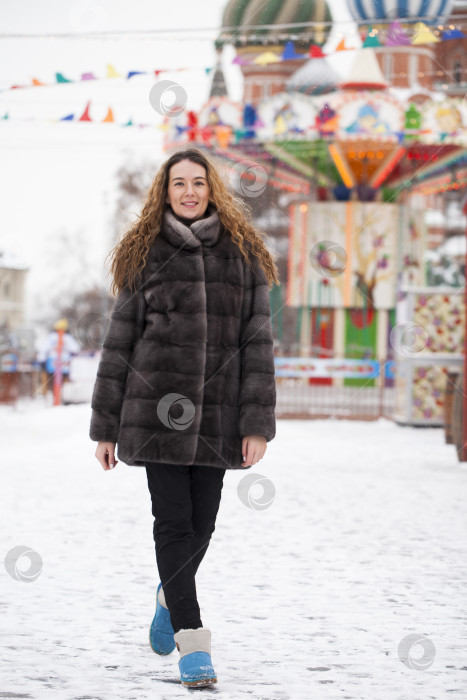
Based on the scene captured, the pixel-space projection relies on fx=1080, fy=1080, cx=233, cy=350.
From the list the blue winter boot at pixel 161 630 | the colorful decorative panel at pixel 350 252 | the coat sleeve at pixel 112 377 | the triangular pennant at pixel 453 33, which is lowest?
the blue winter boot at pixel 161 630

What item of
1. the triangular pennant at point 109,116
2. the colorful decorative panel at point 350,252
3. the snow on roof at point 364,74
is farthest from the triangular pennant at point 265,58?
the colorful decorative panel at point 350,252

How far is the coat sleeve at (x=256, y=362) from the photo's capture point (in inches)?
141

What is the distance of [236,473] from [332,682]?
276 inches

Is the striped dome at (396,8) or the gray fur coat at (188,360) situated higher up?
the striped dome at (396,8)

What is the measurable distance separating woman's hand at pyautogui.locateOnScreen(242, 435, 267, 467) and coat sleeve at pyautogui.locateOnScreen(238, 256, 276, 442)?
2 cm

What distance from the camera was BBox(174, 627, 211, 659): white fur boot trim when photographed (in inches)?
134

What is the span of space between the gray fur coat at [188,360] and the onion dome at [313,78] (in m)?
25.8

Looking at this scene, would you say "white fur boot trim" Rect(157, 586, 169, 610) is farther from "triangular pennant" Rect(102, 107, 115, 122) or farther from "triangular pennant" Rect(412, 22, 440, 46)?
"triangular pennant" Rect(102, 107, 115, 122)

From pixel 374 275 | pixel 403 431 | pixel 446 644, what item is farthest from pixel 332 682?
pixel 374 275

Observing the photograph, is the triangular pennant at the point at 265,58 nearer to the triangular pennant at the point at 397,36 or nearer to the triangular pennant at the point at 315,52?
the triangular pennant at the point at 315,52

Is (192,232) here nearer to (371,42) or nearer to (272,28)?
(371,42)

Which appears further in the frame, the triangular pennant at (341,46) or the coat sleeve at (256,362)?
the triangular pennant at (341,46)

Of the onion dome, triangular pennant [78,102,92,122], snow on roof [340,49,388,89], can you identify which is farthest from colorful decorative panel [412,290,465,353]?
the onion dome

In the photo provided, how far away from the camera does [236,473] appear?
10.4m
